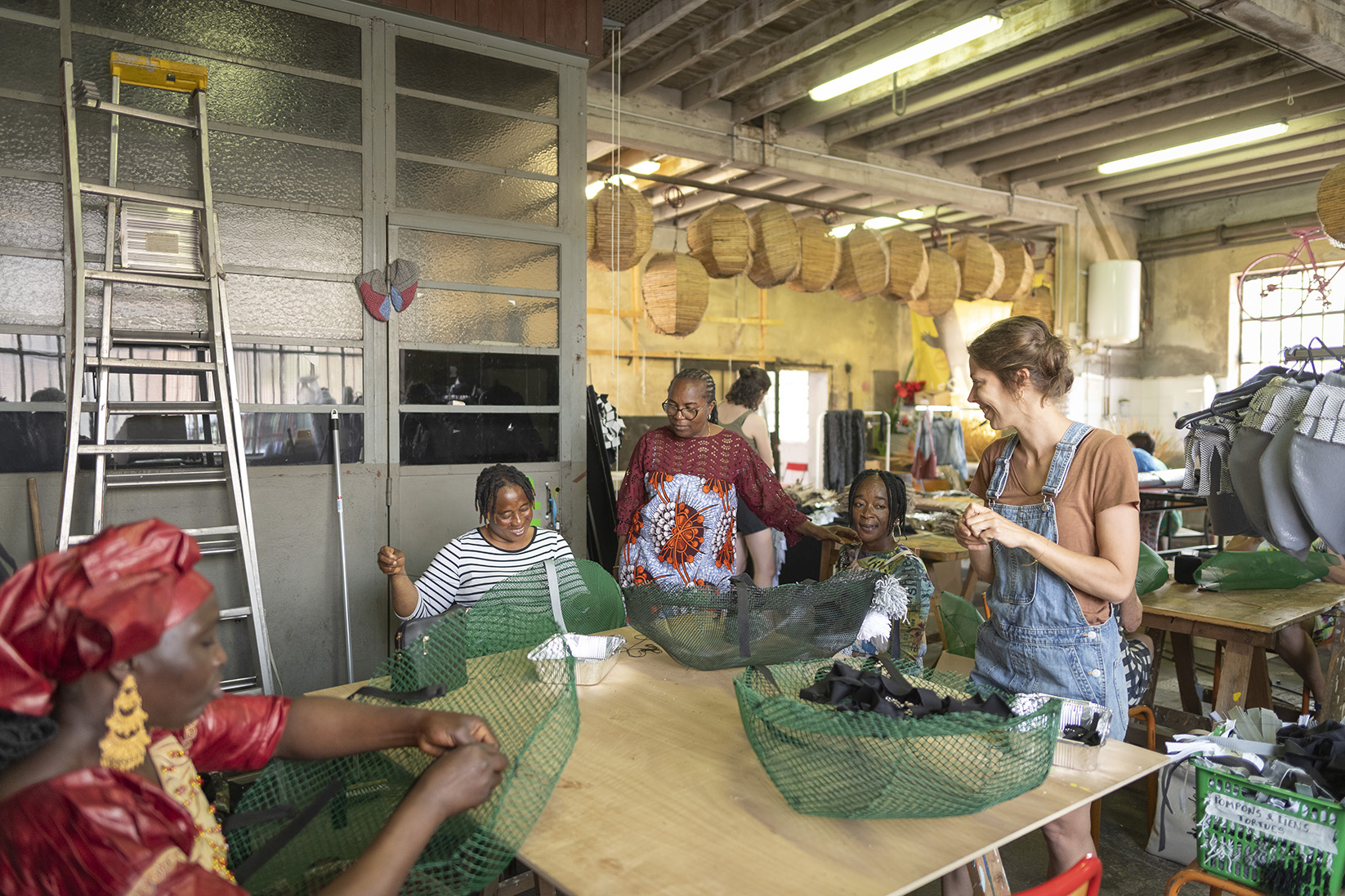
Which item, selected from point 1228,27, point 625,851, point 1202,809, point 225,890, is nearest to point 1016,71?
point 1228,27

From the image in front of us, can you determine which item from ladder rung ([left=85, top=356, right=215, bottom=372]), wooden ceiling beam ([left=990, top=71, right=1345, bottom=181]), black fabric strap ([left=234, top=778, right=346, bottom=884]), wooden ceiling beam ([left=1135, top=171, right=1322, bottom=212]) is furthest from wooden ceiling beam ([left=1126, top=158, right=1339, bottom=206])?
black fabric strap ([left=234, top=778, right=346, bottom=884])

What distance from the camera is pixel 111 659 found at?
1039 millimetres

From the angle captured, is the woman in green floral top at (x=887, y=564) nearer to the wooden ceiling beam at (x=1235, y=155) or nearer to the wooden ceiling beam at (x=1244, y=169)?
the wooden ceiling beam at (x=1235, y=155)

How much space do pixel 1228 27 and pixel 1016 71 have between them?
1.42 metres

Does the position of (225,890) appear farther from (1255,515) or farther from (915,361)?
(915,361)

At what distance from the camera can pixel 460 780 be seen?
1.26 meters

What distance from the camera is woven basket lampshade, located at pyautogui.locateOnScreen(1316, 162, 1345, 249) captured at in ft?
17.7

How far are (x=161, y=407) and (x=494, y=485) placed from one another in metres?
1.47

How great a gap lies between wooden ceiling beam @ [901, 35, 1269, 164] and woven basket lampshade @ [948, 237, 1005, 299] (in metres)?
0.84

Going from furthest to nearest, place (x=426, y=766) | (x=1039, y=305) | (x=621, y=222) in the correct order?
(x=1039, y=305), (x=621, y=222), (x=426, y=766)

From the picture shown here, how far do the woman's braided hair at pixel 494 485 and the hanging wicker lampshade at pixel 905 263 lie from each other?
4795 millimetres

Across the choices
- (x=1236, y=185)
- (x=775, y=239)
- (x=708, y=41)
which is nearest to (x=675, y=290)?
(x=775, y=239)

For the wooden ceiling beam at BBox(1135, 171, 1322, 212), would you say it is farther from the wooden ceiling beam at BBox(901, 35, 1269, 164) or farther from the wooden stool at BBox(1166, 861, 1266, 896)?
the wooden stool at BBox(1166, 861, 1266, 896)

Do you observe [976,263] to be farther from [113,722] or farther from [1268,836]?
[113,722]
